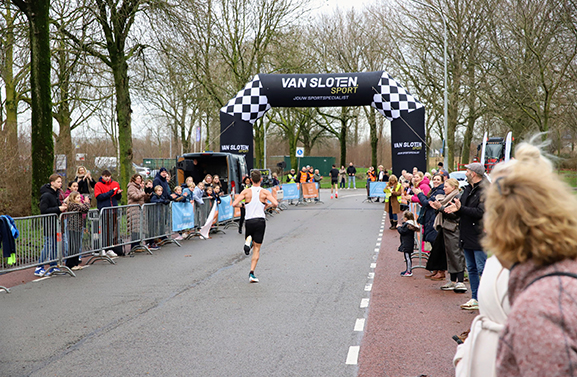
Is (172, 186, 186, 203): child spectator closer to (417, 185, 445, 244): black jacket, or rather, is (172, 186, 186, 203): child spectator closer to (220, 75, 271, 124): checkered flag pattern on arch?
(417, 185, 445, 244): black jacket

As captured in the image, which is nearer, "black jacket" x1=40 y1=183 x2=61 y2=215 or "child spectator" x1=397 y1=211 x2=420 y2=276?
"child spectator" x1=397 y1=211 x2=420 y2=276

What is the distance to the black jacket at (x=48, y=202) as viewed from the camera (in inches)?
394

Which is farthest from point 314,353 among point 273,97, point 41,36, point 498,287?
point 273,97

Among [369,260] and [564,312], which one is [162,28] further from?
Result: [564,312]

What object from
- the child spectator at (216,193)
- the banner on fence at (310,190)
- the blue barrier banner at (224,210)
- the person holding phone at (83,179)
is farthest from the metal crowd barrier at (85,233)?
the banner on fence at (310,190)

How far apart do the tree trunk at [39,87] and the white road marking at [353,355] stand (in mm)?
10356

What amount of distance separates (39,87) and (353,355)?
36.1ft

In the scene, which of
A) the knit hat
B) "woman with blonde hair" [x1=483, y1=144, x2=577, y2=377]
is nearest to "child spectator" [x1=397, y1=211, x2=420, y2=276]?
the knit hat

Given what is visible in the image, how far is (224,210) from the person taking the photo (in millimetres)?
18484

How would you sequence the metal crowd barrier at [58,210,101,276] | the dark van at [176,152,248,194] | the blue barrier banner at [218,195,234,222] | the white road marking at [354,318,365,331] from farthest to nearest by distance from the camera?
1. the dark van at [176,152,248,194]
2. the blue barrier banner at [218,195,234,222]
3. the metal crowd barrier at [58,210,101,276]
4. the white road marking at [354,318,365,331]

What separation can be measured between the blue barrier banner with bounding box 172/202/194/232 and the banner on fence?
13.2m

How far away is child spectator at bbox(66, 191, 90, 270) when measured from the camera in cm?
1037

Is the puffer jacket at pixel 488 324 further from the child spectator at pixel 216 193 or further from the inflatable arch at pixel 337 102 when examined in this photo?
the inflatable arch at pixel 337 102

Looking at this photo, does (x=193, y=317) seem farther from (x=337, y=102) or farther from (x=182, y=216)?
(x=337, y=102)
